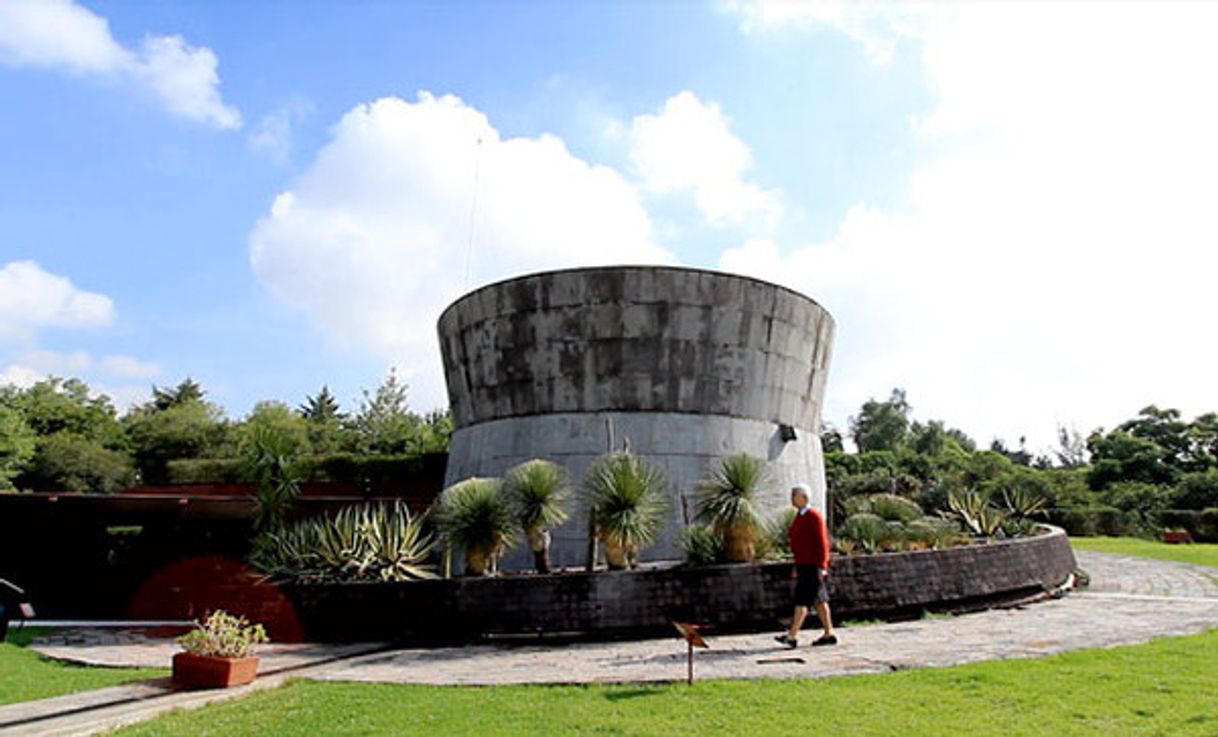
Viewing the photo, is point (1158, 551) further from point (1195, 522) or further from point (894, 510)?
point (894, 510)

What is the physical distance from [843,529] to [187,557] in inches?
494

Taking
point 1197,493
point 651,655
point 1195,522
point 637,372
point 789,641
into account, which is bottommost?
point 651,655

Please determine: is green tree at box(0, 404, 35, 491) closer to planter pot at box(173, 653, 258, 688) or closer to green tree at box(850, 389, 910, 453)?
planter pot at box(173, 653, 258, 688)

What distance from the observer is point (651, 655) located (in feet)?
27.6

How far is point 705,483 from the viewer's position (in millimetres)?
11023

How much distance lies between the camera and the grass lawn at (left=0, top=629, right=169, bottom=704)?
23.8ft

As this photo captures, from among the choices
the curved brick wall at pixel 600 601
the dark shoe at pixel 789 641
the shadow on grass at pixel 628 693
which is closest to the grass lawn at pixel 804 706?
the shadow on grass at pixel 628 693

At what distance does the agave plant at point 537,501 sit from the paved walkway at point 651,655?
1.72 meters

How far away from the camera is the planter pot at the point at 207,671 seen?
289 inches

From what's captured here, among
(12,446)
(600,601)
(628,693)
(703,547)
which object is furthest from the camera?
(12,446)

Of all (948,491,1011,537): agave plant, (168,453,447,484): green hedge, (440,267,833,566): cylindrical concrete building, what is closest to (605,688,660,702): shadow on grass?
(440,267,833,566): cylindrical concrete building

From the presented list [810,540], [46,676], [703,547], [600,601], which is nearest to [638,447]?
[703,547]

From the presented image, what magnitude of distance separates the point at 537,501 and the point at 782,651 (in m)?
3.96

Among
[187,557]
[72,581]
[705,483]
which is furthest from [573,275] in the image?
[72,581]
